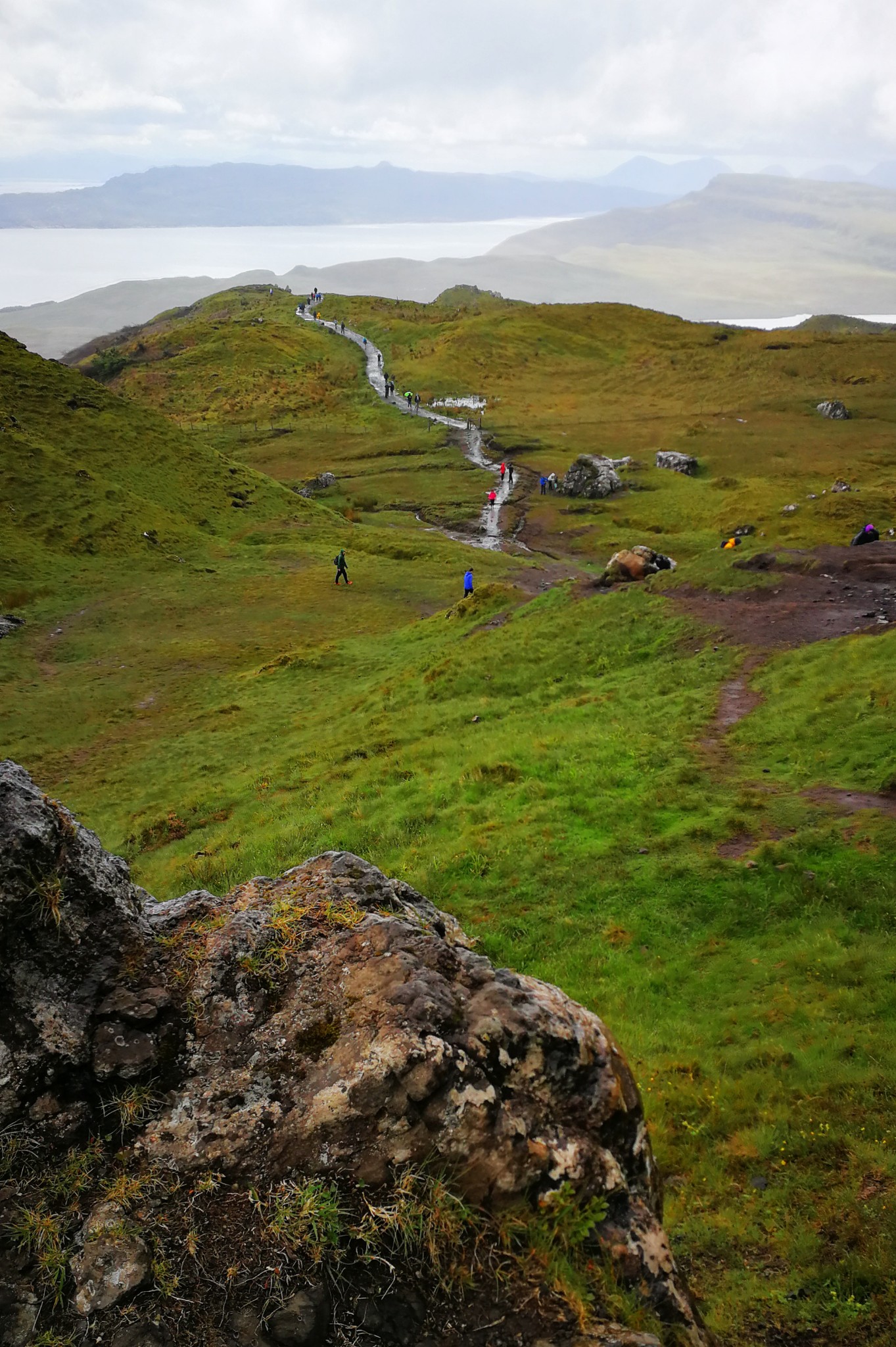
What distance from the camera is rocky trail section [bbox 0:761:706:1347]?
6129 millimetres

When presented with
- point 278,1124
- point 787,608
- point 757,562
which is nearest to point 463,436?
point 757,562

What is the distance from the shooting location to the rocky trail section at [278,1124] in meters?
6.13

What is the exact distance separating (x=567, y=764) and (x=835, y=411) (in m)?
101

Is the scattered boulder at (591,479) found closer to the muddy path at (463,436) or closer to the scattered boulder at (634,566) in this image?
the muddy path at (463,436)

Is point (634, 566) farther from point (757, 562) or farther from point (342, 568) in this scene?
point (342, 568)

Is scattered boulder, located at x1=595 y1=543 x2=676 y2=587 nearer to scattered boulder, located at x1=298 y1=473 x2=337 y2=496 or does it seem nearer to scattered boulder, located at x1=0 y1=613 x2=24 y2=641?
scattered boulder, located at x1=0 y1=613 x2=24 y2=641

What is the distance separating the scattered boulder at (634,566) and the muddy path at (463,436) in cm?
2726

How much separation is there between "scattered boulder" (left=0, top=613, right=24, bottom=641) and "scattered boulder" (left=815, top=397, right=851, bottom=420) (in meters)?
99.6

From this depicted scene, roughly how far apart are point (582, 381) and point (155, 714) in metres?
122

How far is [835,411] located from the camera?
338ft

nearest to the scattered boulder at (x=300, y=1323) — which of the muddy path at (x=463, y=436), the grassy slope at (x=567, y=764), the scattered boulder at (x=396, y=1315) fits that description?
the scattered boulder at (x=396, y=1315)

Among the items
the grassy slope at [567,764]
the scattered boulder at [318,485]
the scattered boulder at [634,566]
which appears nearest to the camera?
the grassy slope at [567,764]

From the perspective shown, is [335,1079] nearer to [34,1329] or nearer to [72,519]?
[34,1329]

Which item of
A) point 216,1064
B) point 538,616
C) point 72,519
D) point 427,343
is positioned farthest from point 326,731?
point 427,343
